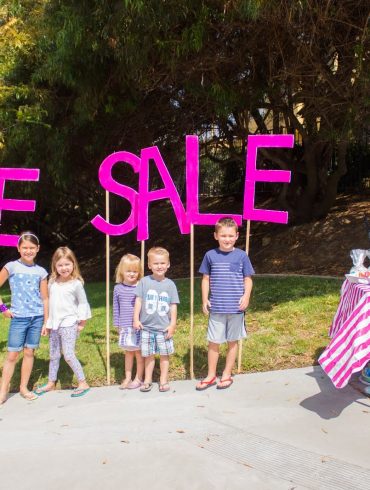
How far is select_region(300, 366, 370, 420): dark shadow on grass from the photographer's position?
3826 mm

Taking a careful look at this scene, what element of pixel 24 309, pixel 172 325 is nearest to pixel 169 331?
pixel 172 325

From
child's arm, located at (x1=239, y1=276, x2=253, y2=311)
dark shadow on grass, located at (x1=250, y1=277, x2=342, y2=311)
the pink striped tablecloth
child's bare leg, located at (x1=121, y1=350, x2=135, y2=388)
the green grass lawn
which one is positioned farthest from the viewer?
dark shadow on grass, located at (x1=250, y1=277, x2=342, y2=311)

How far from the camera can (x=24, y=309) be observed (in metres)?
4.41

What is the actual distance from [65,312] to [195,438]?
171 cm

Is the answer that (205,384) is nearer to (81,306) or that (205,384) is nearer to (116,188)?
(81,306)

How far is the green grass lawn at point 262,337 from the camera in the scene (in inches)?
197

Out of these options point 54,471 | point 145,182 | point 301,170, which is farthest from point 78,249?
point 54,471

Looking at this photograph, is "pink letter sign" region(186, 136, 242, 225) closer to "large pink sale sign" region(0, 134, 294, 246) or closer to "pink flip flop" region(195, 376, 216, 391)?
"large pink sale sign" region(0, 134, 294, 246)

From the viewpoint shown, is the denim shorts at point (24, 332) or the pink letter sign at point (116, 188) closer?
the denim shorts at point (24, 332)

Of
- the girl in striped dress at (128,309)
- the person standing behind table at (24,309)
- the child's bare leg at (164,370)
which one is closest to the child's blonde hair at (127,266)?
the girl in striped dress at (128,309)

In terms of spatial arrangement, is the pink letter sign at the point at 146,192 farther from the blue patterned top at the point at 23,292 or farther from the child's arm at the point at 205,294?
the blue patterned top at the point at 23,292

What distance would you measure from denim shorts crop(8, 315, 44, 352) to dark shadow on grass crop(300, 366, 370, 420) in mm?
2423

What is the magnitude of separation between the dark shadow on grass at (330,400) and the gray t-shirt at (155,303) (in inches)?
54.0

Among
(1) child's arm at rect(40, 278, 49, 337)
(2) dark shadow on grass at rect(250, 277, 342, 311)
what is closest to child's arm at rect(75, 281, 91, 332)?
(1) child's arm at rect(40, 278, 49, 337)
